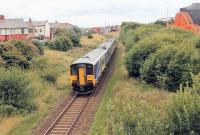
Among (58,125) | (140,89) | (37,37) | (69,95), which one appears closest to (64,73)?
(69,95)

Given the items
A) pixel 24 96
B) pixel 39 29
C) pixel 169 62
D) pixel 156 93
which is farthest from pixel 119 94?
pixel 39 29

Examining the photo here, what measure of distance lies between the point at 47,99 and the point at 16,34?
4158 cm

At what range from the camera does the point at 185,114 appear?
44.2 ft

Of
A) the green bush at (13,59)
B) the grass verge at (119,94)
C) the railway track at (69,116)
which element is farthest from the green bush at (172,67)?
the green bush at (13,59)

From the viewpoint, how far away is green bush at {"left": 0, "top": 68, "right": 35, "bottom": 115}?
1085 inches

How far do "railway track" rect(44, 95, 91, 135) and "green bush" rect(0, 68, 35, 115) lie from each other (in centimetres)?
275

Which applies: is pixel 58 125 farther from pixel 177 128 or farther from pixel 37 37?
pixel 37 37

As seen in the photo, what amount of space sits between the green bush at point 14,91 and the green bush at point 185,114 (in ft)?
50.5

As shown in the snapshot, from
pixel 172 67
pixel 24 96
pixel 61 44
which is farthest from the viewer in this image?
pixel 61 44

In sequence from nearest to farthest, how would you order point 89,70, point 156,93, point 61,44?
point 156,93 < point 89,70 < point 61,44

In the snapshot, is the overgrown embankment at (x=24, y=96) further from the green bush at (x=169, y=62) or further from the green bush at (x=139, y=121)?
the green bush at (x=139, y=121)

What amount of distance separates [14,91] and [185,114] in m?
16.6

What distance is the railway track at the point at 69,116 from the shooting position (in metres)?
23.7

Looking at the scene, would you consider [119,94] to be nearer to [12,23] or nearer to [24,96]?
[24,96]
